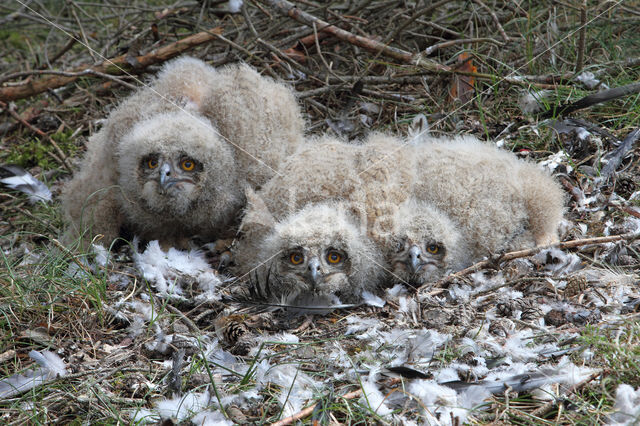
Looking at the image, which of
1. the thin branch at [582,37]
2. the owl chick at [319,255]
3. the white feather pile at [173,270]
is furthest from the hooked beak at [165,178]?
the thin branch at [582,37]

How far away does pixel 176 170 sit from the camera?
4.51 meters

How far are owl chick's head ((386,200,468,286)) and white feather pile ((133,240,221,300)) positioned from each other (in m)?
1.22

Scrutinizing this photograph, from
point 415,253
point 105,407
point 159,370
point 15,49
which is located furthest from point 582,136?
point 15,49

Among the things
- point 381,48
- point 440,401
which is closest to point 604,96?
point 381,48

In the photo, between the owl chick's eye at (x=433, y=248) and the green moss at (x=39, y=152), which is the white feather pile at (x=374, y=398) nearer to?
the owl chick's eye at (x=433, y=248)

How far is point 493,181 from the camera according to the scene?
4359 millimetres

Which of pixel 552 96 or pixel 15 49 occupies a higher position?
pixel 552 96

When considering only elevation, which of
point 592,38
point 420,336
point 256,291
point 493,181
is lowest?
point 256,291

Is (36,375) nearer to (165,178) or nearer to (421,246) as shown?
(165,178)

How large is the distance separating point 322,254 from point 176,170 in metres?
1.31

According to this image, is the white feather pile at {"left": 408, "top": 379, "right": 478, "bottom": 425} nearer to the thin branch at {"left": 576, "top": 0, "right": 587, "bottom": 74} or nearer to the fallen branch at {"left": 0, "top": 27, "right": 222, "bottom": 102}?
the thin branch at {"left": 576, "top": 0, "right": 587, "bottom": 74}

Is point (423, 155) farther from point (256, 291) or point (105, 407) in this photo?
point (105, 407)

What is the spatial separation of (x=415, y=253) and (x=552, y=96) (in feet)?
7.14

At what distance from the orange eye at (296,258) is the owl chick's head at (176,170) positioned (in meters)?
0.96
